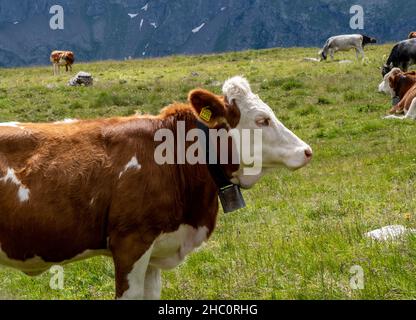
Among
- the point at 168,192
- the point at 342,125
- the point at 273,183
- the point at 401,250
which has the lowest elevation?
the point at 342,125

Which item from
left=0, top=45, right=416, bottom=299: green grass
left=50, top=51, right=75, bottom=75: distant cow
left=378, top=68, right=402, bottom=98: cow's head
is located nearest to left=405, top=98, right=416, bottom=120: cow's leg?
left=0, top=45, right=416, bottom=299: green grass

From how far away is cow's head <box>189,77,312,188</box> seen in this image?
5.65m

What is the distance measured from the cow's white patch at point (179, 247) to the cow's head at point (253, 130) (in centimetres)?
60

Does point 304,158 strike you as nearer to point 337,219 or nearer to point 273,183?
point 337,219

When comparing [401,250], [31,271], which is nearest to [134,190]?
[31,271]

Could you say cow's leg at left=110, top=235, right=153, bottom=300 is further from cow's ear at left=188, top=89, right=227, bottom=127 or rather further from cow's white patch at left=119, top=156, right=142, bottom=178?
cow's ear at left=188, top=89, right=227, bottom=127

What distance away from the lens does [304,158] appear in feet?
18.8

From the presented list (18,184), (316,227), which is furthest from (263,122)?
(316,227)

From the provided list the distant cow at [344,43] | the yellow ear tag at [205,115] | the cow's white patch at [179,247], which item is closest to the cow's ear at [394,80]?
the yellow ear tag at [205,115]

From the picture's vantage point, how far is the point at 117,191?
5172mm

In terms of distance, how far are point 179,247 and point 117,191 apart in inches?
30.4

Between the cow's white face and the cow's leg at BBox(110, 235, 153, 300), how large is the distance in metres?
1.11

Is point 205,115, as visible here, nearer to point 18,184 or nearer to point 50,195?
point 50,195

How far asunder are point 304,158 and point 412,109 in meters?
12.1
